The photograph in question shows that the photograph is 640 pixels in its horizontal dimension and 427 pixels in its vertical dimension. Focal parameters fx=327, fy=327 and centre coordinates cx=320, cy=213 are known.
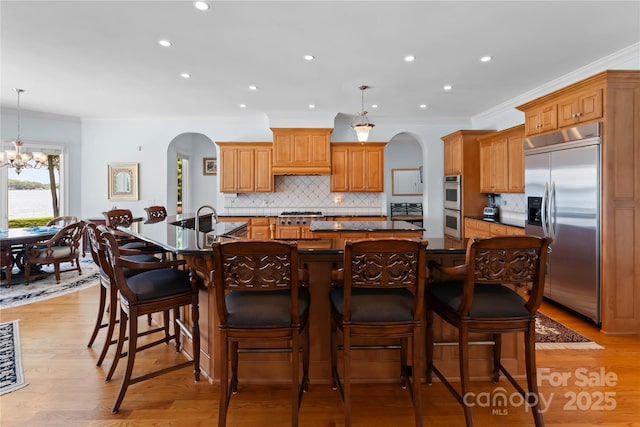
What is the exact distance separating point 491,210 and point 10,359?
19.8 ft

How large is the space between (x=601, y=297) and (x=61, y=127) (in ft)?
28.7

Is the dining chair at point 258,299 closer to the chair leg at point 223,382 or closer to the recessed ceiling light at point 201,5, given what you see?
the chair leg at point 223,382

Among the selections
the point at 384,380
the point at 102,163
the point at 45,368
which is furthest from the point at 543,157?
the point at 102,163

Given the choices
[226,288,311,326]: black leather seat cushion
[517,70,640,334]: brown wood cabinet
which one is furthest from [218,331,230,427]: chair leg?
[517,70,640,334]: brown wood cabinet

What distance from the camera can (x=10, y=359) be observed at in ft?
8.44

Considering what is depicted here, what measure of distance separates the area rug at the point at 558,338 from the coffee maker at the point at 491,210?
232 cm

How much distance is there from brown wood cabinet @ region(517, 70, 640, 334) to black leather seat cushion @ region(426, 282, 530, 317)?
6.43 feet

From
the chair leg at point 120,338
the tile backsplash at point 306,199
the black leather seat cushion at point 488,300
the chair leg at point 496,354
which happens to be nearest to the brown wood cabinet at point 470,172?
the tile backsplash at point 306,199

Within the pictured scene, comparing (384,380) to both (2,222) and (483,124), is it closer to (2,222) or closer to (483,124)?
(483,124)

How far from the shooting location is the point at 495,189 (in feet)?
17.0

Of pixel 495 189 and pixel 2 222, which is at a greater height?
pixel 495 189

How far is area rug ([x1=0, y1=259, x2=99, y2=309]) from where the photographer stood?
13.1 ft

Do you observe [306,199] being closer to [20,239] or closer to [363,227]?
[363,227]

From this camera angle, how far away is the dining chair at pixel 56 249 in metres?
4.56
